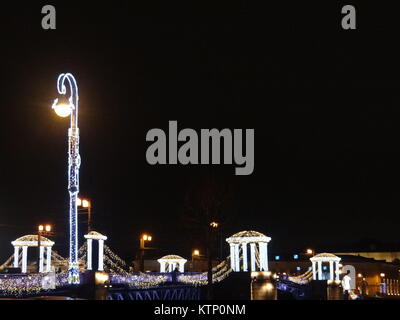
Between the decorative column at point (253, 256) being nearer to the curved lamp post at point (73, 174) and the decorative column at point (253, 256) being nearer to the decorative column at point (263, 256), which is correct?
the decorative column at point (263, 256)

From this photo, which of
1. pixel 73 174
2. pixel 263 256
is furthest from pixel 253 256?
pixel 73 174

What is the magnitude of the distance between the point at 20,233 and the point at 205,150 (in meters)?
42.2

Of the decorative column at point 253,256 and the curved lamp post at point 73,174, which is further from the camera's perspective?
the decorative column at point 253,256

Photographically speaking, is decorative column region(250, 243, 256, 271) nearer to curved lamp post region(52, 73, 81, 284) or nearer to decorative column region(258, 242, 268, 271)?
decorative column region(258, 242, 268, 271)

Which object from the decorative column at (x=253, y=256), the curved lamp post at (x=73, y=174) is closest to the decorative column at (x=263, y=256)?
the decorative column at (x=253, y=256)

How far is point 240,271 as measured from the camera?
53.3 meters

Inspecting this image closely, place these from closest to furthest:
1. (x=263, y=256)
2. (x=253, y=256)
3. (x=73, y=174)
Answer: (x=73, y=174) → (x=263, y=256) → (x=253, y=256)

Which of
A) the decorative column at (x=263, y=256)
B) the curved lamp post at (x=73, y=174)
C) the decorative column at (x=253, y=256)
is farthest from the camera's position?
the decorative column at (x=253, y=256)

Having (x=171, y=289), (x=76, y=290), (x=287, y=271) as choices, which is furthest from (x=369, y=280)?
(x=76, y=290)

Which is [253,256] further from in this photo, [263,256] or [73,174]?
[73,174]

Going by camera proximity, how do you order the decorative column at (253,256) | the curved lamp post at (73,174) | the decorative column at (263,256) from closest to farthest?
the curved lamp post at (73,174) → the decorative column at (263,256) → the decorative column at (253,256)

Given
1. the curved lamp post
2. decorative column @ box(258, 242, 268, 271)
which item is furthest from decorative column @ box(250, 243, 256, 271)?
the curved lamp post

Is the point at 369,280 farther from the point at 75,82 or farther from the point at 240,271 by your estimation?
the point at 75,82
